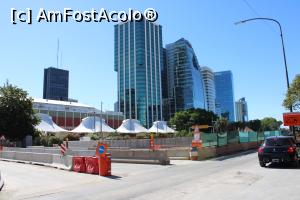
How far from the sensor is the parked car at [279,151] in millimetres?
18016

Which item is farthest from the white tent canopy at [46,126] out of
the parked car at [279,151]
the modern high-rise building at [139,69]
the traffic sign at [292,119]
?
the modern high-rise building at [139,69]

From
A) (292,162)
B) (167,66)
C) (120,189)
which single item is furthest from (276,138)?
(167,66)

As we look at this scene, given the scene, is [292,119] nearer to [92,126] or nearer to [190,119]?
[92,126]

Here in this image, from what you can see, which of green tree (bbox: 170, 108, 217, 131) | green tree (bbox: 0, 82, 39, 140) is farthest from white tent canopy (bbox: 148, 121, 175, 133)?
green tree (bbox: 0, 82, 39, 140)

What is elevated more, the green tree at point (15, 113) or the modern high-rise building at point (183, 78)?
the modern high-rise building at point (183, 78)

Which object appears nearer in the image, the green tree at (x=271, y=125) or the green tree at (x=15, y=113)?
the green tree at (x=15, y=113)

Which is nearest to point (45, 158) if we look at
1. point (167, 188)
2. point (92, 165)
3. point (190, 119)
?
point (92, 165)

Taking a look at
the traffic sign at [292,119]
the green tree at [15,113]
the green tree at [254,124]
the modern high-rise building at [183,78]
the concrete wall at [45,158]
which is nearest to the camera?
the concrete wall at [45,158]

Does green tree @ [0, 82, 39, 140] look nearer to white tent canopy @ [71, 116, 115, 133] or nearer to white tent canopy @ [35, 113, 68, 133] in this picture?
white tent canopy @ [35, 113, 68, 133]

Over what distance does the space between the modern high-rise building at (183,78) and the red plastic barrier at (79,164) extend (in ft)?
491

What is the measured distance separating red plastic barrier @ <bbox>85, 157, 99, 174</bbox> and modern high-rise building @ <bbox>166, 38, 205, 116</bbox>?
495 feet

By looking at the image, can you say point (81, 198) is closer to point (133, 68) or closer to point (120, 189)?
point (120, 189)

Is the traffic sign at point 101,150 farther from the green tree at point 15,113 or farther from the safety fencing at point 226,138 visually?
the green tree at point 15,113

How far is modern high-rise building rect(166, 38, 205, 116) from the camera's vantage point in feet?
562
